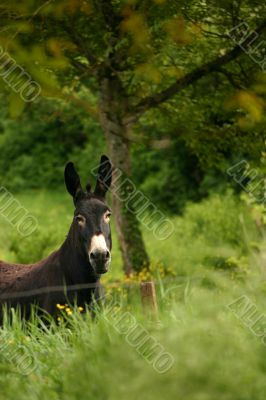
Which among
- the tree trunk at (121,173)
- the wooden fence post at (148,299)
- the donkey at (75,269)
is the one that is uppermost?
the wooden fence post at (148,299)

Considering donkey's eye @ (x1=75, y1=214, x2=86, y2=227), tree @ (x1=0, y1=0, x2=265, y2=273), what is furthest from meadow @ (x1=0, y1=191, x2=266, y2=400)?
tree @ (x1=0, y1=0, x2=265, y2=273)

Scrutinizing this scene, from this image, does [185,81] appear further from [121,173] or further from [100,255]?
[100,255]

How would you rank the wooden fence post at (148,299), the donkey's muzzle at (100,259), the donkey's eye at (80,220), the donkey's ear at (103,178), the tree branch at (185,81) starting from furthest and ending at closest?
the tree branch at (185,81)
the donkey's ear at (103,178)
the donkey's eye at (80,220)
the donkey's muzzle at (100,259)
the wooden fence post at (148,299)

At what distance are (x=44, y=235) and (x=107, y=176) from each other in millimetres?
10626

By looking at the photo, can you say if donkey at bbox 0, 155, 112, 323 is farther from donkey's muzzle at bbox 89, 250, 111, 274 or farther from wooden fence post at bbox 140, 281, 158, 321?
wooden fence post at bbox 140, 281, 158, 321

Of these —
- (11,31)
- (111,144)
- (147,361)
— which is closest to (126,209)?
(111,144)

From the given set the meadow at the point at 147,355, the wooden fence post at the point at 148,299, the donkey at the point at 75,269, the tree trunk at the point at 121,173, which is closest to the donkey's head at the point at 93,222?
the donkey at the point at 75,269

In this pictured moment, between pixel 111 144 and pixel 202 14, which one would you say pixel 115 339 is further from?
pixel 111 144

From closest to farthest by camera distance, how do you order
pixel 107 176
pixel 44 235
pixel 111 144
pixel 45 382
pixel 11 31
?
pixel 45 382 < pixel 11 31 < pixel 107 176 < pixel 111 144 < pixel 44 235

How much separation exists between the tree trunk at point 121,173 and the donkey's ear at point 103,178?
378 cm

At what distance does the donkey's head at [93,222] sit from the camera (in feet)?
27.4

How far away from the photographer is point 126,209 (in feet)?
47.5

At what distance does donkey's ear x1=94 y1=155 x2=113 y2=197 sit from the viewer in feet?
30.1

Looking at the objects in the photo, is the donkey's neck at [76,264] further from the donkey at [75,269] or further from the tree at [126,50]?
the tree at [126,50]
